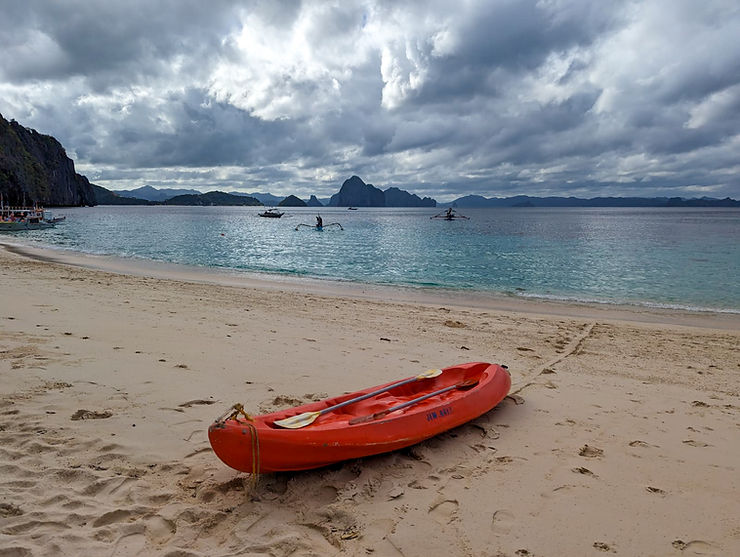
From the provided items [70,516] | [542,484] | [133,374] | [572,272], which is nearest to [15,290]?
[133,374]

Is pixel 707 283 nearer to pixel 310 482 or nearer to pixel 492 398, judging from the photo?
pixel 492 398

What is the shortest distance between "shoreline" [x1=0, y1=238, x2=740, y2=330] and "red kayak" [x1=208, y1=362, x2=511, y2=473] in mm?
8368

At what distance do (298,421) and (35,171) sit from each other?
5726 inches

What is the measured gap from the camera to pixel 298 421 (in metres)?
4.11

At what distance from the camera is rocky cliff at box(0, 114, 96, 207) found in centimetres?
8619

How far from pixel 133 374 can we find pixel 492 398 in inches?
175

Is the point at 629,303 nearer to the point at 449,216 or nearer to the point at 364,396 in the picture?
the point at 364,396

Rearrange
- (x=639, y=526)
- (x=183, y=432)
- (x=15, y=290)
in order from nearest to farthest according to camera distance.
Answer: (x=639, y=526), (x=183, y=432), (x=15, y=290)

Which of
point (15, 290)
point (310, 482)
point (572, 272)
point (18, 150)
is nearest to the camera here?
point (310, 482)

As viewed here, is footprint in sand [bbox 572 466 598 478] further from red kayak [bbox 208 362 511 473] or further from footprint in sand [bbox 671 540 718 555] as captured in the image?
red kayak [bbox 208 362 511 473]

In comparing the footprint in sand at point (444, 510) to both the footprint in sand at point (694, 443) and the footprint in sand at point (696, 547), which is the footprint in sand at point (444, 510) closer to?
the footprint in sand at point (696, 547)

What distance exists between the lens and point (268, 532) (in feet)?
10.5

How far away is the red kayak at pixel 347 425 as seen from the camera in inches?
143

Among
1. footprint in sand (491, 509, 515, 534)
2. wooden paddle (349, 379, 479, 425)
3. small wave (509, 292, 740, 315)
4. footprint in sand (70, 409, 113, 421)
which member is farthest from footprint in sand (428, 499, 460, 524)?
small wave (509, 292, 740, 315)
